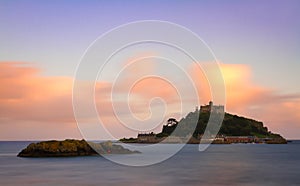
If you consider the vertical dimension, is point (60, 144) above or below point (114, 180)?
above

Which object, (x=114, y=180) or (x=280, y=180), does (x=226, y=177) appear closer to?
(x=280, y=180)

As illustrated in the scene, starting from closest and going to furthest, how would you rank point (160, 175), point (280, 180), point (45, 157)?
point (280, 180)
point (160, 175)
point (45, 157)

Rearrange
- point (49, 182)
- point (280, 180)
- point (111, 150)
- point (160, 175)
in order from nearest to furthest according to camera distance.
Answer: point (49, 182)
point (280, 180)
point (160, 175)
point (111, 150)

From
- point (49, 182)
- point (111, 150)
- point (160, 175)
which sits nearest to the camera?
point (49, 182)

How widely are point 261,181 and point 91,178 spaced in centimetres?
1874

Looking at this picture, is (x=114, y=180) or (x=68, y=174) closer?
(x=114, y=180)

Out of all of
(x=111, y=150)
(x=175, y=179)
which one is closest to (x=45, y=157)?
(x=111, y=150)

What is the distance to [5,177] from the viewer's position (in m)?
47.6

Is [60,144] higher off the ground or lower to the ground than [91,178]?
higher

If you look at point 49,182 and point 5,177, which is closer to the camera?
point 49,182

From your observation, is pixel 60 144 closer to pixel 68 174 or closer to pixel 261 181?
pixel 68 174

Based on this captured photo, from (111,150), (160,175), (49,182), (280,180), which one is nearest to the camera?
(49,182)

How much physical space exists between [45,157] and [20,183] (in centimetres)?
3659

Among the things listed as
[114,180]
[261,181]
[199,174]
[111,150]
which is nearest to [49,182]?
[114,180]
